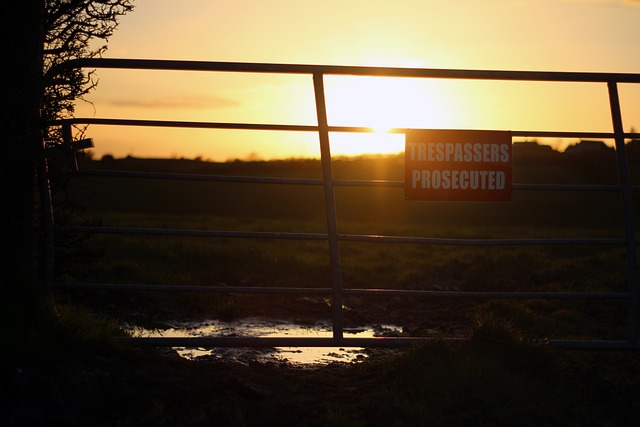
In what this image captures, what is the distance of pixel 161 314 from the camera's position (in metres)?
8.70

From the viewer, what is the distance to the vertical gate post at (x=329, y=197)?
5531 millimetres

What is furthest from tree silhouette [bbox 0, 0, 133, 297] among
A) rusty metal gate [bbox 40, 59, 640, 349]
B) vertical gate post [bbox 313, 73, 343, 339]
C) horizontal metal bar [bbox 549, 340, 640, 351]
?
horizontal metal bar [bbox 549, 340, 640, 351]

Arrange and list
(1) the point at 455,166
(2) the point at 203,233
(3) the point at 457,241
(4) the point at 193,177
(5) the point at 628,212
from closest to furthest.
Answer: (4) the point at 193,177, (2) the point at 203,233, (3) the point at 457,241, (1) the point at 455,166, (5) the point at 628,212

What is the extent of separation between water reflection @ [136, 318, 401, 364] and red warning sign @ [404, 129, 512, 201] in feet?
4.79

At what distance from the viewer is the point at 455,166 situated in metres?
5.70

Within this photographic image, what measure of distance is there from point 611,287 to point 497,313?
249 centimetres

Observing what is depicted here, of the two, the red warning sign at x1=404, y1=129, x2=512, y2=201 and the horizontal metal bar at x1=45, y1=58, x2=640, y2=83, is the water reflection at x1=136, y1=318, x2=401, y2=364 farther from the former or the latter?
the horizontal metal bar at x1=45, y1=58, x2=640, y2=83

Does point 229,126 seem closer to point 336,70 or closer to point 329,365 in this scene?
point 336,70

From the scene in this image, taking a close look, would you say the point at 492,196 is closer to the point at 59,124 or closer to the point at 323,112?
the point at 323,112

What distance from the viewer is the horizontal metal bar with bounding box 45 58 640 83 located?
17.7 feet

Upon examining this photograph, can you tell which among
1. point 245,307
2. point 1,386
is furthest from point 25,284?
point 245,307

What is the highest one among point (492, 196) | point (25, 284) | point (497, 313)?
point (492, 196)

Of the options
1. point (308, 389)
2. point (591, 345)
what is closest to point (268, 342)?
point (308, 389)

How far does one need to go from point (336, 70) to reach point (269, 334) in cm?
315
